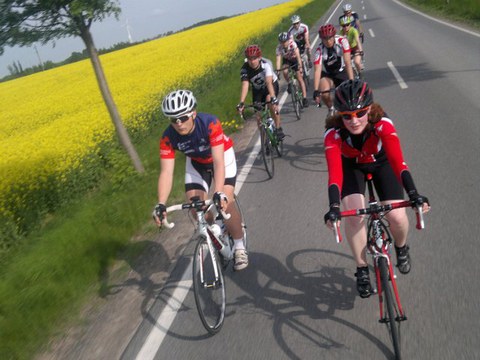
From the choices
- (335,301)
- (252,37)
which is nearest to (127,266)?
(335,301)

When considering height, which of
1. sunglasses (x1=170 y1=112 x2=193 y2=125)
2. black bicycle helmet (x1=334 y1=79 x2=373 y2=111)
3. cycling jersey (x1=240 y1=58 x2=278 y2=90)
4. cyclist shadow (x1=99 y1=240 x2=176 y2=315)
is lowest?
cyclist shadow (x1=99 y1=240 x2=176 y2=315)

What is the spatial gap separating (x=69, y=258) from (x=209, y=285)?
2201 mm

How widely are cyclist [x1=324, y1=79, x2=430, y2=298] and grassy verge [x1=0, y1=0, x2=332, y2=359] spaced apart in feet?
9.55

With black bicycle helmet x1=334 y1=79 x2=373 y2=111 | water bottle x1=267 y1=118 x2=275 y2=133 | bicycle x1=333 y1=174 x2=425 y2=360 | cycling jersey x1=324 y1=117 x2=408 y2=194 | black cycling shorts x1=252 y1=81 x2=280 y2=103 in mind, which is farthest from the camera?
black cycling shorts x1=252 y1=81 x2=280 y2=103

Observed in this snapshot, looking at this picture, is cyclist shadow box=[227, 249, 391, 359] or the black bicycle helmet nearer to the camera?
the black bicycle helmet

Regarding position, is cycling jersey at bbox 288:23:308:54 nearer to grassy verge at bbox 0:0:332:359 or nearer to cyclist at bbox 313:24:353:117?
cyclist at bbox 313:24:353:117

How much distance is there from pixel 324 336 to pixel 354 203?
1.06 meters

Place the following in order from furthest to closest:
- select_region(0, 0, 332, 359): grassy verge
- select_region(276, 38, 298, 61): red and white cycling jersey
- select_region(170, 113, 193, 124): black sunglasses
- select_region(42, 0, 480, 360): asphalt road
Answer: select_region(276, 38, 298, 61): red and white cycling jersey → select_region(0, 0, 332, 359): grassy verge → select_region(170, 113, 193, 124): black sunglasses → select_region(42, 0, 480, 360): asphalt road

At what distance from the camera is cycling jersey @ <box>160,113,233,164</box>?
165 inches

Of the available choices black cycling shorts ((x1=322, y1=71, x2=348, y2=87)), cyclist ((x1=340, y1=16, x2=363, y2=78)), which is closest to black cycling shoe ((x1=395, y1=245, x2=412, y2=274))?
black cycling shorts ((x1=322, y1=71, x2=348, y2=87))

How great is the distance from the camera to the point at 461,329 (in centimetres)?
331

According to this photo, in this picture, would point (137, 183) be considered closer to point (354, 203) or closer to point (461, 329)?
point (354, 203)

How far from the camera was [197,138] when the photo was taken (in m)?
4.30

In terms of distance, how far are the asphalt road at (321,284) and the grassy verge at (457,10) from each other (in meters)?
16.1
